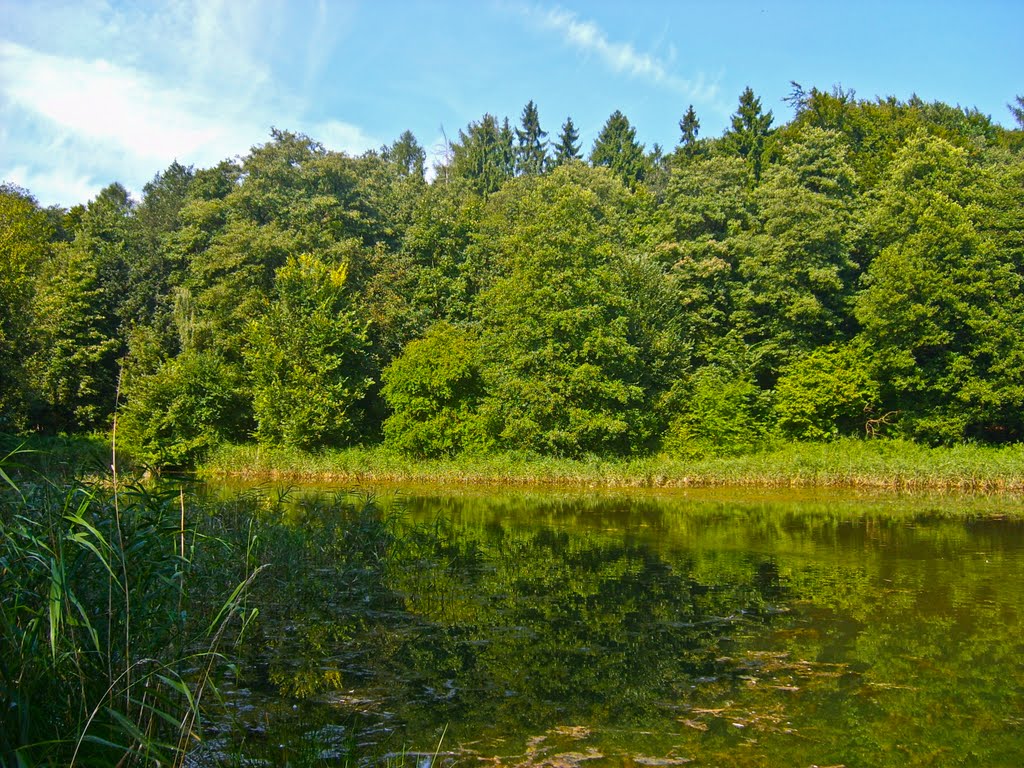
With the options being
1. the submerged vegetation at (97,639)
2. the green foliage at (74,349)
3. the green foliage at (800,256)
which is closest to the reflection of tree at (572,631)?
the submerged vegetation at (97,639)

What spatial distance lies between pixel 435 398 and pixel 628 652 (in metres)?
27.7

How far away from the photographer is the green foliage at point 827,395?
34.7 meters

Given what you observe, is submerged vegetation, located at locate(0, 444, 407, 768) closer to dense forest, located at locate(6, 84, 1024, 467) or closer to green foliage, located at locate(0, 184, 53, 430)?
green foliage, located at locate(0, 184, 53, 430)

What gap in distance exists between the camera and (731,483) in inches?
1143

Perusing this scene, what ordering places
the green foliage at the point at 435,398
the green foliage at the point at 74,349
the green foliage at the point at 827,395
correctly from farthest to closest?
the green foliage at the point at 74,349 < the green foliage at the point at 435,398 < the green foliage at the point at 827,395

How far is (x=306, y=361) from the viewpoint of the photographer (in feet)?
122

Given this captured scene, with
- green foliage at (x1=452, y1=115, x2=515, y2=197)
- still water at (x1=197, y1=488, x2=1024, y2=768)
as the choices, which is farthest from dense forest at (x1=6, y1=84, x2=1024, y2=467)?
still water at (x1=197, y1=488, x2=1024, y2=768)

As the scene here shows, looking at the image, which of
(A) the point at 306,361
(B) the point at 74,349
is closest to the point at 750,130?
(A) the point at 306,361

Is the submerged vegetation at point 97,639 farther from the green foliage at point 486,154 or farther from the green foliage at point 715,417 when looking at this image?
the green foliage at point 486,154

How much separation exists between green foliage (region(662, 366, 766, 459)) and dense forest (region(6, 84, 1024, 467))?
12 centimetres

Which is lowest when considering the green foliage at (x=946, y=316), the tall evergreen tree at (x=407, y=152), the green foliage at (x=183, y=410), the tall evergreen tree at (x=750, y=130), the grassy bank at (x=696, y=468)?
the grassy bank at (x=696, y=468)

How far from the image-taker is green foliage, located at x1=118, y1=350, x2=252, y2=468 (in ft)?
111

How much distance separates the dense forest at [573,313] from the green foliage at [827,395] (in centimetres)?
12

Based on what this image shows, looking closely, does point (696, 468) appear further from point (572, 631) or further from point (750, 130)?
point (750, 130)
